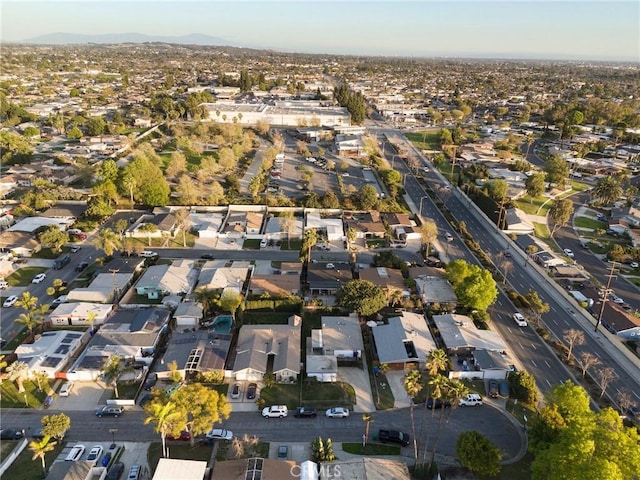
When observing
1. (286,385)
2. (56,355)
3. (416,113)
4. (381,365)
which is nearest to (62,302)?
(56,355)

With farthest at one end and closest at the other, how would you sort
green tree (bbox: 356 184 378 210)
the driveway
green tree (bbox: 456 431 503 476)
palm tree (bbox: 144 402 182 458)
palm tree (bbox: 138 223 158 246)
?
green tree (bbox: 356 184 378 210) < palm tree (bbox: 138 223 158 246) < the driveway < green tree (bbox: 456 431 503 476) < palm tree (bbox: 144 402 182 458)

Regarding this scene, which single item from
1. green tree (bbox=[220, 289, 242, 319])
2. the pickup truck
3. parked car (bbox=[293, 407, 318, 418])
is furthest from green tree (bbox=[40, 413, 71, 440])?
the pickup truck

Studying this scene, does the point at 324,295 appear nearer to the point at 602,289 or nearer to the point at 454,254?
the point at 454,254

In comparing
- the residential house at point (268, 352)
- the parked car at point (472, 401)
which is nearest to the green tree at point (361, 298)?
the residential house at point (268, 352)

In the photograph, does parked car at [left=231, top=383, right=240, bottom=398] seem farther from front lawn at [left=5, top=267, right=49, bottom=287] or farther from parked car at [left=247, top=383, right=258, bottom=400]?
front lawn at [left=5, top=267, right=49, bottom=287]

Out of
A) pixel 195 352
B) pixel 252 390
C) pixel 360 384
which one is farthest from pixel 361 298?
pixel 195 352

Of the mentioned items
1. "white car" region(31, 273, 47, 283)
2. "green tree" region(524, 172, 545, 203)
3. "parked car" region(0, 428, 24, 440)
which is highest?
"green tree" region(524, 172, 545, 203)

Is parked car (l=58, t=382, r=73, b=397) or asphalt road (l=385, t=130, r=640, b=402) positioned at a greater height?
asphalt road (l=385, t=130, r=640, b=402)

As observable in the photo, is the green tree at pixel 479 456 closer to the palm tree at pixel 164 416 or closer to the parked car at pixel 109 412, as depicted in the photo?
the palm tree at pixel 164 416
